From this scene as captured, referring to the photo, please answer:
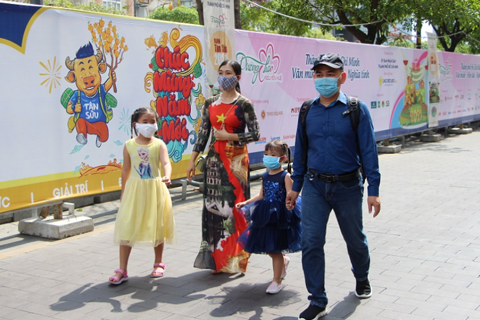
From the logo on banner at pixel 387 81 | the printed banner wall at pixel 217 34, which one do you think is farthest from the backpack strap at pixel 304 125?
the logo on banner at pixel 387 81

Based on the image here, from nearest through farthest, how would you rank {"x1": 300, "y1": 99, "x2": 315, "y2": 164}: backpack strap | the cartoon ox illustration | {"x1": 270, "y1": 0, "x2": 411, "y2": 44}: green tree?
{"x1": 300, "y1": 99, "x2": 315, "y2": 164}: backpack strap, the cartoon ox illustration, {"x1": 270, "y1": 0, "x2": 411, "y2": 44}: green tree

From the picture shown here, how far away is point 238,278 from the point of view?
5.54 m

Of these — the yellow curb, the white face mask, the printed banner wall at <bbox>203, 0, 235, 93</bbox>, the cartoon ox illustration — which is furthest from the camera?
the printed banner wall at <bbox>203, 0, 235, 93</bbox>

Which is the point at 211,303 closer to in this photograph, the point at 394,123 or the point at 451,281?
the point at 451,281

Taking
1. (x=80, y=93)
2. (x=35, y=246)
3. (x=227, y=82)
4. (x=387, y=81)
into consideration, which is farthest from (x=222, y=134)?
(x=387, y=81)

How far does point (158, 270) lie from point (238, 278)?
2.41 feet

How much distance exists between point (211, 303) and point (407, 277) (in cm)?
181

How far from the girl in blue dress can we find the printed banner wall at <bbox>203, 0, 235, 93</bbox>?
4.40m

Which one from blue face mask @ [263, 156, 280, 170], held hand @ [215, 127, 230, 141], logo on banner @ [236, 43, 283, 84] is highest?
logo on banner @ [236, 43, 283, 84]

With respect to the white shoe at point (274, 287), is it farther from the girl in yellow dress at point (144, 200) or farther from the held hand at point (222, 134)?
the held hand at point (222, 134)

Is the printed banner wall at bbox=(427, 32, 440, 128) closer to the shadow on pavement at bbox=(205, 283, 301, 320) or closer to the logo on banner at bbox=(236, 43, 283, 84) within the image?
the logo on banner at bbox=(236, 43, 283, 84)

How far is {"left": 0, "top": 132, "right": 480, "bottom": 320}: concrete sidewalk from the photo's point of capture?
185 inches

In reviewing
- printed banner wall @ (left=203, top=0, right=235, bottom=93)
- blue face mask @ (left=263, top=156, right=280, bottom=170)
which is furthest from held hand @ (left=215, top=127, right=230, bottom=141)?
printed banner wall @ (left=203, top=0, right=235, bottom=93)

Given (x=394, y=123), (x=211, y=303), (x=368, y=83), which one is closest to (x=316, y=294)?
(x=211, y=303)
